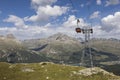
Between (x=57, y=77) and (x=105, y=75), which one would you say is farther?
(x=105, y=75)

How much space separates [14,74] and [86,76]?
2490 cm

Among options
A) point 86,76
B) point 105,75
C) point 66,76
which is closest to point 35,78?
point 66,76

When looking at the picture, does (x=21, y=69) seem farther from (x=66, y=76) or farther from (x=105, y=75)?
(x=105, y=75)

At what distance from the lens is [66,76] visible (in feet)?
246

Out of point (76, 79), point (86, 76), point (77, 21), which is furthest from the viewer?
point (86, 76)

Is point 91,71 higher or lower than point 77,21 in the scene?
lower

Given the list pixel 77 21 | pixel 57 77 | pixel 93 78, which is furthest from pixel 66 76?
pixel 77 21

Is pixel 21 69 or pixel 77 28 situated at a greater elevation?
pixel 77 28

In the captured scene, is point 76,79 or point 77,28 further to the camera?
point 76,79

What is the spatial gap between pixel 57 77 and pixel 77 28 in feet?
93.4

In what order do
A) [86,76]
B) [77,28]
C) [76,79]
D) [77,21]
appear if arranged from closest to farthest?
[77,21], [77,28], [76,79], [86,76]

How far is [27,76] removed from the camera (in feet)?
253

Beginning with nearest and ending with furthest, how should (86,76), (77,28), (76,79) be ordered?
(77,28)
(76,79)
(86,76)

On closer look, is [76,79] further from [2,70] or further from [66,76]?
[2,70]
